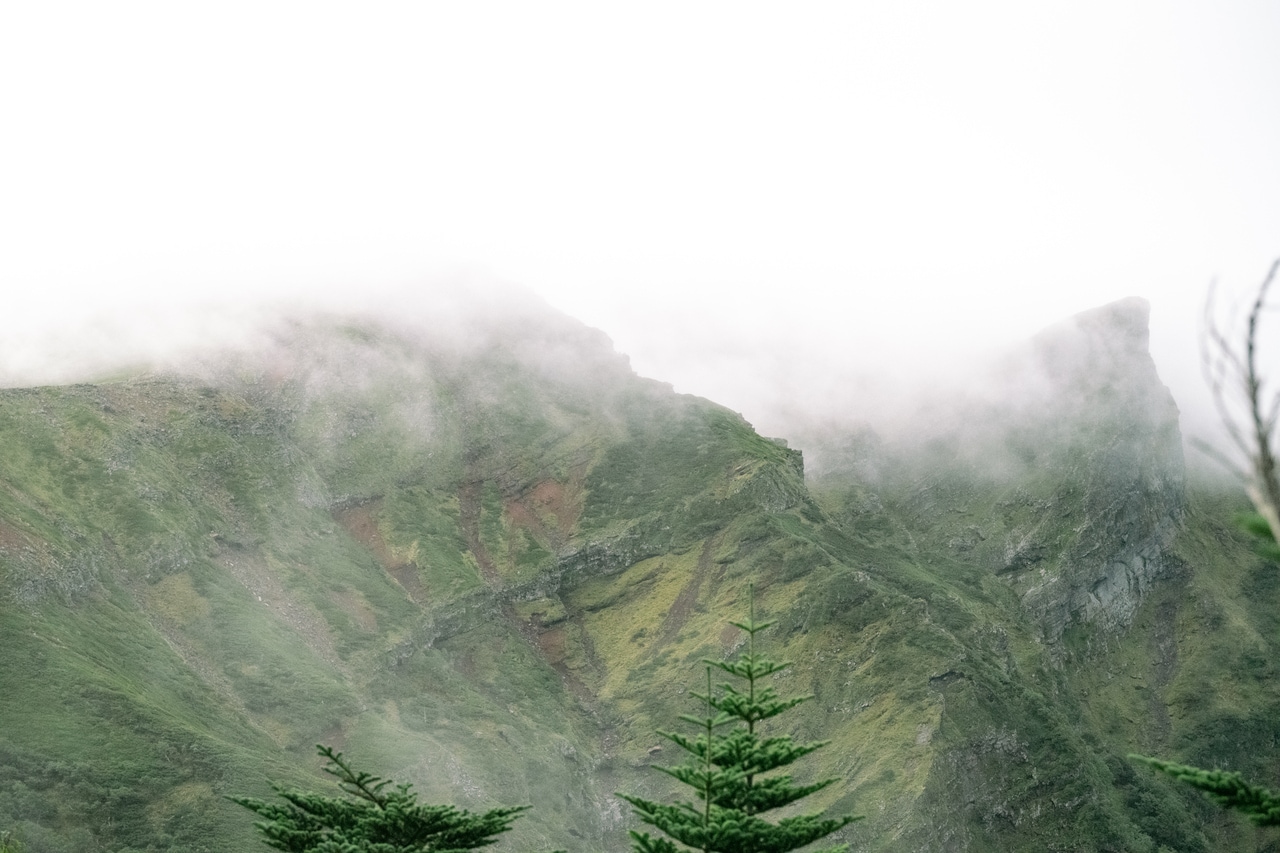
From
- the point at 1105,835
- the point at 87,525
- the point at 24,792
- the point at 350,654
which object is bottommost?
the point at 1105,835

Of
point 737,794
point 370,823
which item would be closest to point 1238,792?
point 737,794

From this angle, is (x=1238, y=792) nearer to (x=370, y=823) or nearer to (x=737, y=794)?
(x=737, y=794)

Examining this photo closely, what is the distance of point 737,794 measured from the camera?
30.1 meters

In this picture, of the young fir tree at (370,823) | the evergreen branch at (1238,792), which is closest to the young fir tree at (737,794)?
the young fir tree at (370,823)

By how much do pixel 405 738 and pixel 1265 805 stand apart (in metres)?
164

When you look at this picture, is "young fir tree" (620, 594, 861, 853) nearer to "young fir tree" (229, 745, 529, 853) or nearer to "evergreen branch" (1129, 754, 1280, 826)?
"young fir tree" (229, 745, 529, 853)

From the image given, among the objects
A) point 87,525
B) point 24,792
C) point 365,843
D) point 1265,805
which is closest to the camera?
point 1265,805

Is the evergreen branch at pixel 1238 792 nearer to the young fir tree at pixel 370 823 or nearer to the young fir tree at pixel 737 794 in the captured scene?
the young fir tree at pixel 737 794

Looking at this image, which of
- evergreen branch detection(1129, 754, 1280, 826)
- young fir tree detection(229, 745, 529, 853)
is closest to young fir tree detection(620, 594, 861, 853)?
young fir tree detection(229, 745, 529, 853)

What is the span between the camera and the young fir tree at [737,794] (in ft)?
92.5

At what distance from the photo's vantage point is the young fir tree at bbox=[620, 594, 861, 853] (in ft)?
92.5

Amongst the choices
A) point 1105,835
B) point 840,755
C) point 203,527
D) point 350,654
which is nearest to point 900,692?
point 840,755

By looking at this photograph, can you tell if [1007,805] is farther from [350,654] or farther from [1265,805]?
[1265,805]

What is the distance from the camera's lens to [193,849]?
125 metres
